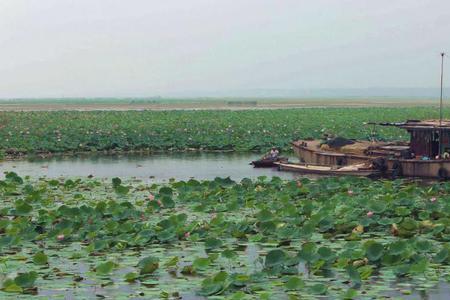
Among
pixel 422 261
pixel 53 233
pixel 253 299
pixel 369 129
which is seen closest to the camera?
pixel 253 299

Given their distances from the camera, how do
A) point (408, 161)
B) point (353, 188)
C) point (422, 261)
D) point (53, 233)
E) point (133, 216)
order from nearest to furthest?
1. point (422, 261)
2. point (53, 233)
3. point (133, 216)
4. point (353, 188)
5. point (408, 161)

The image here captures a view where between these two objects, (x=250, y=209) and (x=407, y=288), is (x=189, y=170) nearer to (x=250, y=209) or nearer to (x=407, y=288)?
(x=250, y=209)

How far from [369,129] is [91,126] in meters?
17.1

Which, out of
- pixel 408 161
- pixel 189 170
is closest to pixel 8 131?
pixel 189 170

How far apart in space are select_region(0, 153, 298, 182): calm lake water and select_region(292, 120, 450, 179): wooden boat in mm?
2609

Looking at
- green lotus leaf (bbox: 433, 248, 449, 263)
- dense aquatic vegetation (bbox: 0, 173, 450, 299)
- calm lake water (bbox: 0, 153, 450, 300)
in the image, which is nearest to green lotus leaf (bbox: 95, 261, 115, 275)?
dense aquatic vegetation (bbox: 0, 173, 450, 299)

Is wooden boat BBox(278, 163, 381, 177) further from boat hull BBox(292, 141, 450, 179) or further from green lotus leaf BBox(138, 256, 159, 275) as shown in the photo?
green lotus leaf BBox(138, 256, 159, 275)

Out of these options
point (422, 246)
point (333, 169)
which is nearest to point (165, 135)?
point (333, 169)

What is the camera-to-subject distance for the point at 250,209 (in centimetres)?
1812

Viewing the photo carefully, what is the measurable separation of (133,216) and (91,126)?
109 ft

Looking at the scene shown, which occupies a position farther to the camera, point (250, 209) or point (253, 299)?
point (250, 209)

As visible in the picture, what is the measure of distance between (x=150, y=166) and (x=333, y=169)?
24.2ft

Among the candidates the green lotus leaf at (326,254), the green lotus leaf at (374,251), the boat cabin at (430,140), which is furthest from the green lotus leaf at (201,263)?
the boat cabin at (430,140)

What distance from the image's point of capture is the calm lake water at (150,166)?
27.5 m
